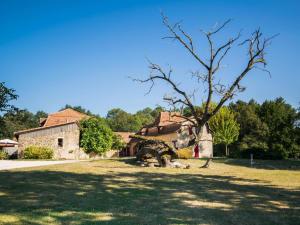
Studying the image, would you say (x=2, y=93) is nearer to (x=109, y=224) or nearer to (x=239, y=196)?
(x=109, y=224)

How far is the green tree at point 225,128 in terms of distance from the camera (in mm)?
48031

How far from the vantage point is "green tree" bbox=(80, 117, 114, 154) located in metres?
40.4

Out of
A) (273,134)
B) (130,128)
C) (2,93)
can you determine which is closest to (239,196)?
(2,93)

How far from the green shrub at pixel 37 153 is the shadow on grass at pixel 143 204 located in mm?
27238

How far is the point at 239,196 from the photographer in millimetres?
9898

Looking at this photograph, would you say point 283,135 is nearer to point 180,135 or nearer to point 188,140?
point 188,140

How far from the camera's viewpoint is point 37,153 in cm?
3762

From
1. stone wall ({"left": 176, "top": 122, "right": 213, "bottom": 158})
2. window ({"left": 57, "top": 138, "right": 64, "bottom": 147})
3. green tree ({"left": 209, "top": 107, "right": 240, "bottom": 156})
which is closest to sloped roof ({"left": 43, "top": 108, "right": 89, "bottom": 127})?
window ({"left": 57, "top": 138, "right": 64, "bottom": 147})

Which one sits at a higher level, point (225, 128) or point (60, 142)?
point (225, 128)

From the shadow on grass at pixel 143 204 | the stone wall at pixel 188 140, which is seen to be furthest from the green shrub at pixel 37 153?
the shadow on grass at pixel 143 204

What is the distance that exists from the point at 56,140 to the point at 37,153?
3.26 metres

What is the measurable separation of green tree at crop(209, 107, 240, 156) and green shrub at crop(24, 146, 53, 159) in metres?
26.2

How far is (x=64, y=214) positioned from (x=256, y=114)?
39.2 m

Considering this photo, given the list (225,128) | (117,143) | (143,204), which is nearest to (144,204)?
(143,204)
